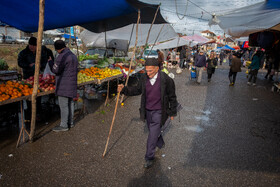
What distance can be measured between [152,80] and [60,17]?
11.8 ft

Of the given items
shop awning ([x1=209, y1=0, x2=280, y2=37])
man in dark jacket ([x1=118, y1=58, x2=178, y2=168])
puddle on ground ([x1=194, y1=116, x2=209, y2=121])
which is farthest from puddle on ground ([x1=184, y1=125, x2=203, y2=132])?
shop awning ([x1=209, y1=0, x2=280, y2=37])

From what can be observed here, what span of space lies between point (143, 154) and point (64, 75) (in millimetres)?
2468

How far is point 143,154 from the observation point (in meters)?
3.77

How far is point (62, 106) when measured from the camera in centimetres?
440

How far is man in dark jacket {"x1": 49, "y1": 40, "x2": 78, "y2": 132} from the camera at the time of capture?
4.01 meters

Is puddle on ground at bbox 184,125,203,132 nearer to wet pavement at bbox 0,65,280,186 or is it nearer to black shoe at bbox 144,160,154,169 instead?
wet pavement at bbox 0,65,280,186

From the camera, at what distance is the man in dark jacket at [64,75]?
4012 mm

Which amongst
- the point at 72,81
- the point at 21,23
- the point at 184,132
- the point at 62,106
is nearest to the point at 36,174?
the point at 62,106

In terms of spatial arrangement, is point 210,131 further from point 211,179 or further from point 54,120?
point 54,120

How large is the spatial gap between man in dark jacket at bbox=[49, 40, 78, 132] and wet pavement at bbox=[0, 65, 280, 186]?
620 mm

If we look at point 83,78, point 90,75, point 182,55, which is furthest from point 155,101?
point 182,55

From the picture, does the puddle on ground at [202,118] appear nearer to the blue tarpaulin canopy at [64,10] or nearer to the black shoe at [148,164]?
the black shoe at [148,164]

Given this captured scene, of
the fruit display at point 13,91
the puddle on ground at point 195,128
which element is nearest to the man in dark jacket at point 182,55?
the puddle on ground at point 195,128

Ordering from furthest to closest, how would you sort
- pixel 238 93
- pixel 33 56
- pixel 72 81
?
1. pixel 238 93
2. pixel 33 56
3. pixel 72 81
